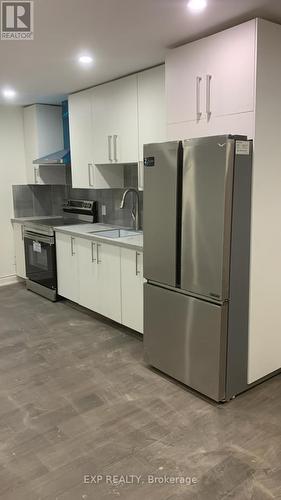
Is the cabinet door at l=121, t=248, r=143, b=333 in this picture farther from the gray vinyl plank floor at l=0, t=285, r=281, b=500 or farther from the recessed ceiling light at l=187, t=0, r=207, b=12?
the recessed ceiling light at l=187, t=0, r=207, b=12

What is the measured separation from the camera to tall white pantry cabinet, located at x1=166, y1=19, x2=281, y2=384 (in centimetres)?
240

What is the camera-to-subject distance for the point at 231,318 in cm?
251

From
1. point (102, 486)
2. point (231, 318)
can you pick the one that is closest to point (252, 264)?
point (231, 318)

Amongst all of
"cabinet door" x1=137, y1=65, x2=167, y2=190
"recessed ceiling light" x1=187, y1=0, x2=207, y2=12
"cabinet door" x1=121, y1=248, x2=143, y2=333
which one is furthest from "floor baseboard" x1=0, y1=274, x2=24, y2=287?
"recessed ceiling light" x1=187, y1=0, x2=207, y2=12

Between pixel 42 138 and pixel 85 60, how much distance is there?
→ 2.07 m

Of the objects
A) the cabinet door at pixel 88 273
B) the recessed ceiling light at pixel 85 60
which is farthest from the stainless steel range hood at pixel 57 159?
the recessed ceiling light at pixel 85 60

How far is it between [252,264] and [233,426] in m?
0.98

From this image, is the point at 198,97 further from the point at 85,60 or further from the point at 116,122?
the point at 116,122

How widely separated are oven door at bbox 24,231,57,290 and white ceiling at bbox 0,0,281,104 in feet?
5.87

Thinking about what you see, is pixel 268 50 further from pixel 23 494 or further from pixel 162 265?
pixel 23 494

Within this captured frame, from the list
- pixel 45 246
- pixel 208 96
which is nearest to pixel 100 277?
pixel 45 246

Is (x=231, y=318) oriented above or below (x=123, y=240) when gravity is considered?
below

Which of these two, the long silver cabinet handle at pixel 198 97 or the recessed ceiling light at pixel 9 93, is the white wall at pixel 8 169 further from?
the long silver cabinet handle at pixel 198 97

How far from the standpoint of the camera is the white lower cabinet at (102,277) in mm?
3488
